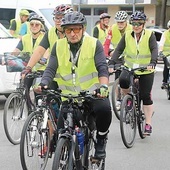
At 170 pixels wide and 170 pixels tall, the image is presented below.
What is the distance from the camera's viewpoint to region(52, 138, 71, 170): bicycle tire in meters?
4.58

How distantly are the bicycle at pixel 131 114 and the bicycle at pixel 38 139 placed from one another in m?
1.81

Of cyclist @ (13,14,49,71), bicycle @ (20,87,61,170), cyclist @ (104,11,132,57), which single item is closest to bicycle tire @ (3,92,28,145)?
cyclist @ (13,14,49,71)

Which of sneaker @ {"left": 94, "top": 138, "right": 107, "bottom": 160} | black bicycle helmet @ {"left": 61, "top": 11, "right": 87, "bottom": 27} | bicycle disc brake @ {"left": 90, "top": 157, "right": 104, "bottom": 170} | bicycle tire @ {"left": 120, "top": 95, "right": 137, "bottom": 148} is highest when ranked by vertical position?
black bicycle helmet @ {"left": 61, "top": 11, "right": 87, "bottom": 27}

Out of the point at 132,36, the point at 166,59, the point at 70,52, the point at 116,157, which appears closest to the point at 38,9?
the point at 166,59

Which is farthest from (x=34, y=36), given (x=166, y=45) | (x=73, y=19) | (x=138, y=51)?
(x=166, y=45)

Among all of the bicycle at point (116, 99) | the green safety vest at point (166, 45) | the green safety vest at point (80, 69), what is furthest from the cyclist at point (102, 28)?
the green safety vest at point (80, 69)

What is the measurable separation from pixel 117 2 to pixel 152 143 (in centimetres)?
3220

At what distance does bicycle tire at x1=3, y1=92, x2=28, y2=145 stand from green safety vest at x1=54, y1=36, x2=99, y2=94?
92.5 inches

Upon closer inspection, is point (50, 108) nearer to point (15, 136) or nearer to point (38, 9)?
point (15, 136)

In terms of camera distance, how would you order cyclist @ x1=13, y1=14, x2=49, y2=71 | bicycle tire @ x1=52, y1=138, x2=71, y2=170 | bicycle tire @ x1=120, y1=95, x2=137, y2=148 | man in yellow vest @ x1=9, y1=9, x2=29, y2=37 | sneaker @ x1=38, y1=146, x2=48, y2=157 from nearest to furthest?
bicycle tire @ x1=52, y1=138, x2=71, y2=170
sneaker @ x1=38, y1=146, x2=48, y2=157
bicycle tire @ x1=120, y1=95, x2=137, y2=148
cyclist @ x1=13, y1=14, x2=49, y2=71
man in yellow vest @ x1=9, y1=9, x2=29, y2=37

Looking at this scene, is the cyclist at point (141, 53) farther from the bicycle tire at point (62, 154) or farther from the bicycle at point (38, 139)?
the bicycle tire at point (62, 154)

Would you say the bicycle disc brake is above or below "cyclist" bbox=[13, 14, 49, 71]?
below

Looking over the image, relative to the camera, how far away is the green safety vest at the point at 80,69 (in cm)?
→ 536

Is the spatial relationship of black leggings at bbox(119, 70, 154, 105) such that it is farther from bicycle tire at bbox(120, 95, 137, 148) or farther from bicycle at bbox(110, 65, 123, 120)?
bicycle at bbox(110, 65, 123, 120)
